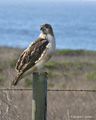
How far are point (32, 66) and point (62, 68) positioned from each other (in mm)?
17532

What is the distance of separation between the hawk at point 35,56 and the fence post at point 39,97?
1.70 ft

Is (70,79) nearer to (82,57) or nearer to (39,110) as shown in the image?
(82,57)

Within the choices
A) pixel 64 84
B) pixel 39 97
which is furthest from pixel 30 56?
pixel 64 84

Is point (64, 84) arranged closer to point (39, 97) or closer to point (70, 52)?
point (39, 97)

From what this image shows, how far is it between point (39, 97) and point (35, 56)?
85cm

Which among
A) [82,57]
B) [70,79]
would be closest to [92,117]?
[70,79]

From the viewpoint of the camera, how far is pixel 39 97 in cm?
449

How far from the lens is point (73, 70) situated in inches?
858

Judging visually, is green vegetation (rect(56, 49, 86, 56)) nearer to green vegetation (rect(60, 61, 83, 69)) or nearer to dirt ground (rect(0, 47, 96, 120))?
dirt ground (rect(0, 47, 96, 120))

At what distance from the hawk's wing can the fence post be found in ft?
1.84

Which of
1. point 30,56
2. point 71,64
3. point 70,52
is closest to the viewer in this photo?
point 30,56

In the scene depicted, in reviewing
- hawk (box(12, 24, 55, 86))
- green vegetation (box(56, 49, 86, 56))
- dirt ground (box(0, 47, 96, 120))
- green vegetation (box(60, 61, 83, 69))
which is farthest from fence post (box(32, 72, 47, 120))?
green vegetation (box(56, 49, 86, 56))

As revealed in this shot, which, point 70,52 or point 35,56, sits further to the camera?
point 70,52

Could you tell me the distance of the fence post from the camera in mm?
4492
